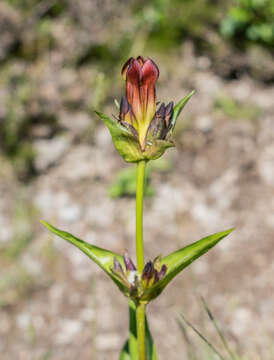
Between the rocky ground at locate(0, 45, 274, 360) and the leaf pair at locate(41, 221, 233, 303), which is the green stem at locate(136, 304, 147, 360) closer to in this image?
the leaf pair at locate(41, 221, 233, 303)

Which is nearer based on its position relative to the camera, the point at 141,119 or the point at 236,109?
the point at 141,119

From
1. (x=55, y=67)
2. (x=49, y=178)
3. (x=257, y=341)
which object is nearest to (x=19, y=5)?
(x=55, y=67)

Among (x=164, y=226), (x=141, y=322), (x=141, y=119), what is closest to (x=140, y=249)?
(x=141, y=322)

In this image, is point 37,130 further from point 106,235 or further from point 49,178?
point 106,235

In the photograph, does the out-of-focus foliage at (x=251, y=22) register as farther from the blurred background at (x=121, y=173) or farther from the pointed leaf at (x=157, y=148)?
the pointed leaf at (x=157, y=148)

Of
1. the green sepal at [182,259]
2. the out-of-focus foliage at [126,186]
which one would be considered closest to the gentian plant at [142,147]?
the green sepal at [182,259]

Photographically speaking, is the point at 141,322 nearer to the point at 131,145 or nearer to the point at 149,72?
the point at 131,145

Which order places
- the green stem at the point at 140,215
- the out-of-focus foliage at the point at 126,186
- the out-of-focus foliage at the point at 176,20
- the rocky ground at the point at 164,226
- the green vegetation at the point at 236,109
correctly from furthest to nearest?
1. the out-of-focus foliage at the point at 176,20
2. the green vegetation at the point at 236,109
3. the out-of-focus foliage at the point at 126,186
4. the rocky ground at the point at 164,226
5. the green stem at the point at 140,215

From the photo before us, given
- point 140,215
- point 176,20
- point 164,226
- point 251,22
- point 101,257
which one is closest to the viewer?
point 140,215
